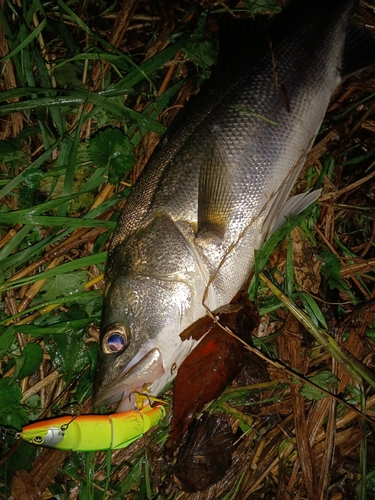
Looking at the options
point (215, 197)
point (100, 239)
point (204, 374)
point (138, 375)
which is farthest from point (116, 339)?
point (215, 197)

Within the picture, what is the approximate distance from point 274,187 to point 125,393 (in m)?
1.52

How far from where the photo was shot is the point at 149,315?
2316 millimetres

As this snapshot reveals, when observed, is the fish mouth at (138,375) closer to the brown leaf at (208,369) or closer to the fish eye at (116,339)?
the fish eye at (116,339)

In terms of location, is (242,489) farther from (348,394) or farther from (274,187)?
(274,187)

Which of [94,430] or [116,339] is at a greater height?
[116,339]

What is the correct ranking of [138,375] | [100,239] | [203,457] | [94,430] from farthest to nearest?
1. [100,239]
2. [203,457]
3. [94,430]
4. [138,375]

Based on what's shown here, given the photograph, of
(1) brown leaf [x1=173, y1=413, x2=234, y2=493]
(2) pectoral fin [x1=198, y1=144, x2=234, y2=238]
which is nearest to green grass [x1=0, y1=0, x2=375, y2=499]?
(1) brown leaf [x1=173, y1=413, x2=234, y2=493]

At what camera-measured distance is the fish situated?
2.34 metres

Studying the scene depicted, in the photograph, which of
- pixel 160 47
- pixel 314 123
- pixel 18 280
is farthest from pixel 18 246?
pixel 314 123

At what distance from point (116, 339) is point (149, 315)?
0.24 meters

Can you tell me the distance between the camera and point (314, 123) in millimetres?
2637

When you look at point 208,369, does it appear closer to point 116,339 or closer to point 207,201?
point 116,339

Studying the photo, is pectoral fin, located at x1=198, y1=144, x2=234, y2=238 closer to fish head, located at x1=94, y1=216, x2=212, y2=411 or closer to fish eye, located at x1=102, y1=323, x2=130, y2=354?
fish head, located at x1=94, y1=216, x2=212, y2=411

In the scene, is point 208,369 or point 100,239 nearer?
point 208,369
